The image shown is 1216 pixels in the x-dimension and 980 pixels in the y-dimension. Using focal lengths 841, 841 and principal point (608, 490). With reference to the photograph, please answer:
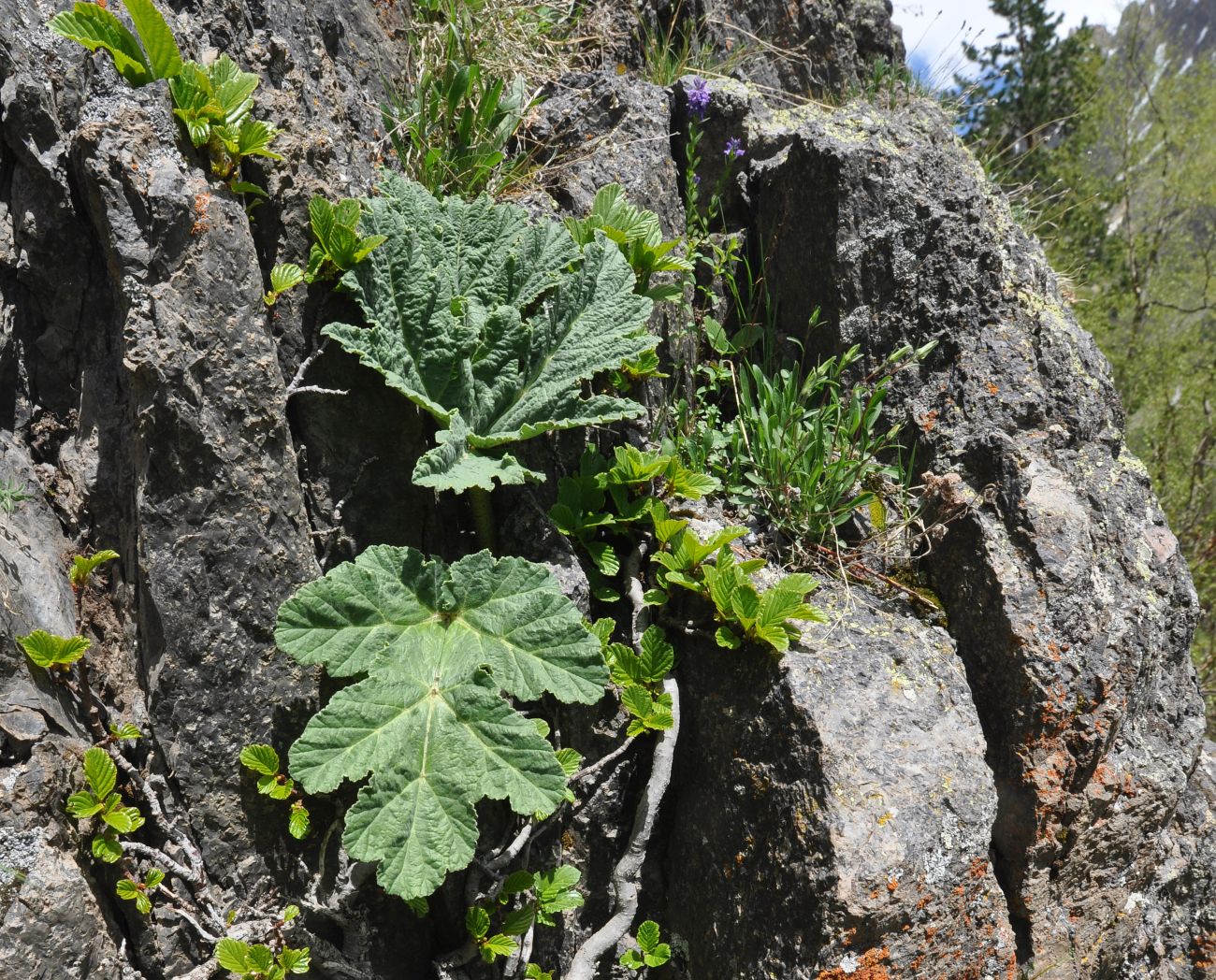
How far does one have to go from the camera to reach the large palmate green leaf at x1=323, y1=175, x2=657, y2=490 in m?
2.96

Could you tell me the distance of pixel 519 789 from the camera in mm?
2494

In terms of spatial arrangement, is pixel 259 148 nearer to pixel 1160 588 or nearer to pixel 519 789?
pixel 519 789

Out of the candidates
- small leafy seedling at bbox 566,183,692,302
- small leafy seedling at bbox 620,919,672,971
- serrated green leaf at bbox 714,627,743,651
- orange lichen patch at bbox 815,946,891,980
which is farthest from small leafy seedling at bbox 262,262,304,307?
orange lichen patch at bbox 815,946,891,980

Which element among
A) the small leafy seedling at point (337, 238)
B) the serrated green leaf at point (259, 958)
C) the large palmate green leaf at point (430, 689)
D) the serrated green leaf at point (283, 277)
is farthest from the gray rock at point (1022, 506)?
the serrated green leaf at point (259, 958)

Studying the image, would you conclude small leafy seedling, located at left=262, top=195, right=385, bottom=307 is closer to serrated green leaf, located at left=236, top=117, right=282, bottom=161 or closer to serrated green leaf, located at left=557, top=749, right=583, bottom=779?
serrated green leaf, located at left=236, top=117, right=282, bottom=161

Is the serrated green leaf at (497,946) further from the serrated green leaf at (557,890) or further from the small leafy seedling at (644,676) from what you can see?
the small leafy seedling at (644,676)

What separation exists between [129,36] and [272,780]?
2369 mm

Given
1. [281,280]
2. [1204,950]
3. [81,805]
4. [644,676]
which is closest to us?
[81,805]

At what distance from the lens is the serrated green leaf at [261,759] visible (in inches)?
104

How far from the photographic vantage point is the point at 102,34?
8.46 feet

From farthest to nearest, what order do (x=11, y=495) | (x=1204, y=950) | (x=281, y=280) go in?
(x=1204, y=950)
(x=281, y=280)
(x=11, y=495)

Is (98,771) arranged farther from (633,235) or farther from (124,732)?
(633,235)

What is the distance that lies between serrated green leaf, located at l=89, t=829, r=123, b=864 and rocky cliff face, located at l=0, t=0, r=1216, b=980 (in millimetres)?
56

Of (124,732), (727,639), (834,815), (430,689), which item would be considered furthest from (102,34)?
(834,815)
